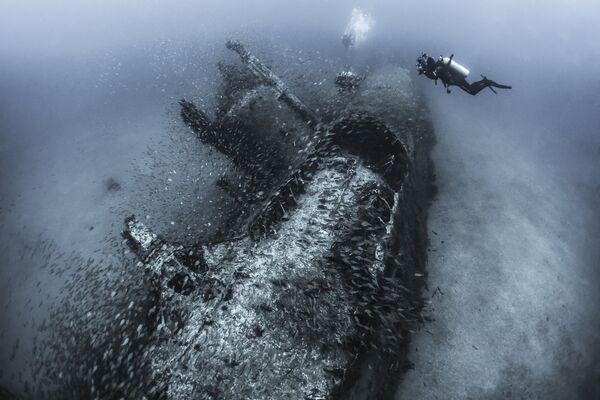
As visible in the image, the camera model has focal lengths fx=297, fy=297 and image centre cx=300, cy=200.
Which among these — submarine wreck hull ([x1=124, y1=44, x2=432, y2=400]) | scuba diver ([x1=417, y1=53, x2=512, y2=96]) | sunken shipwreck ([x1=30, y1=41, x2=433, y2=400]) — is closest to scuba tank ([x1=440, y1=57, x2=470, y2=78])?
scuba diver ([x1=417, y1=53, x2=512, y2=96])

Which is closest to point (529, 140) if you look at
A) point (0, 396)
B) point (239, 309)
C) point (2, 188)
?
point (239, 309)

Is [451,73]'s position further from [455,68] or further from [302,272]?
[302,272]

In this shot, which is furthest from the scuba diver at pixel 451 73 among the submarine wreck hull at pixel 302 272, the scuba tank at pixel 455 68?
the submarine wreck hull at pixel 302 272

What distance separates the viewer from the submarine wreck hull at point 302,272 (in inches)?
137

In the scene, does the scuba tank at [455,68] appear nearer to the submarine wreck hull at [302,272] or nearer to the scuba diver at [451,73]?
the scuba diver at [451,73]

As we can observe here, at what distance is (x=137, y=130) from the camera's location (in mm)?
14258

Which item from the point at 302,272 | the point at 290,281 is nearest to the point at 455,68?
the point at 302,272

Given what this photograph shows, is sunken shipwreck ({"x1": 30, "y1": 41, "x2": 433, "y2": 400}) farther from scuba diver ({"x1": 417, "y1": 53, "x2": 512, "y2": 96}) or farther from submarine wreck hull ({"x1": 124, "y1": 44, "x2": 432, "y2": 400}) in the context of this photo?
scuba diver ({"x1": 417, "y1": 53, "x2": 512, "y2": 96})

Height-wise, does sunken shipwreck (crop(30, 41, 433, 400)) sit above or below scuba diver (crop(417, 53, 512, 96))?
below

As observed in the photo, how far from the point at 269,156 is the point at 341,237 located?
9.73ft

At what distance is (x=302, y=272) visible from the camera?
164 inches

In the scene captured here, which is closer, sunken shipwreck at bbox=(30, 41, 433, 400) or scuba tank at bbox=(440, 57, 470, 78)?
sunken shipwreck at bbox=(30, 41, 433, 400)

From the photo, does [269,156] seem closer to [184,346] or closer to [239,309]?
[239,309]

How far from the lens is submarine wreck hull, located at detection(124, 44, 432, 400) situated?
3.47 m
